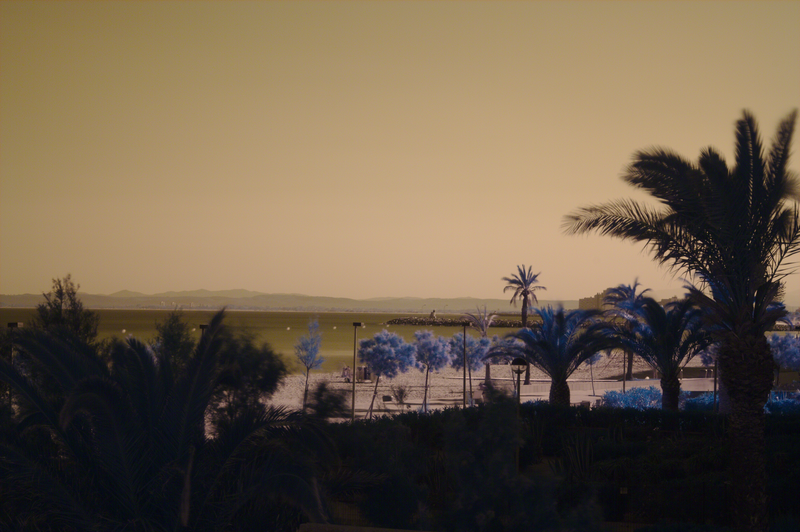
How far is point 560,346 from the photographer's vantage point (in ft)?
68.1

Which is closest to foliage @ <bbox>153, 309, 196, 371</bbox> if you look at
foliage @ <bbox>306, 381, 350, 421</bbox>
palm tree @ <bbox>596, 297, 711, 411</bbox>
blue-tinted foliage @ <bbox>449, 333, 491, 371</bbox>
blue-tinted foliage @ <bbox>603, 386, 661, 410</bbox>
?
foliage @ <bbox>306, 381, 350, 421</bbox>

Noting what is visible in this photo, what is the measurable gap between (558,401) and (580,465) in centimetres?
803

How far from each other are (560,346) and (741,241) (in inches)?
446

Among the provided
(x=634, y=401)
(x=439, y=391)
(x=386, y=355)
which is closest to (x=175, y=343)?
(x=634, y=401)

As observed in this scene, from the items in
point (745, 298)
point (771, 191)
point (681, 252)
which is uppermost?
point (771, 191)

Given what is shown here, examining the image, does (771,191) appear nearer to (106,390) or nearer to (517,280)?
(106,390)

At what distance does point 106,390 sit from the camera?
697cm

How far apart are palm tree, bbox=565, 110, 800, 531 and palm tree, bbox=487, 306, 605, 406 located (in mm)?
10124

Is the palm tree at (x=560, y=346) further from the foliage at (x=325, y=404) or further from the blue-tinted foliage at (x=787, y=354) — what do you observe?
the blue-tinted foliage at (x=787, y=354)

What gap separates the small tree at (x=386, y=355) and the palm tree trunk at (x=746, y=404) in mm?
32257

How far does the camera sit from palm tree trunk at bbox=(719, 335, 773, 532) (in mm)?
9367

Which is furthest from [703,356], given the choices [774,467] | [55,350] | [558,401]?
→ [55,350]

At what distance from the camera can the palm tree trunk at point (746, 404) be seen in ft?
30.7

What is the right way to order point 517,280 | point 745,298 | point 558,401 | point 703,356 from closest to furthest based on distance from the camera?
point 745,298 → point 558,401 → point 703,356 → point 517,280
